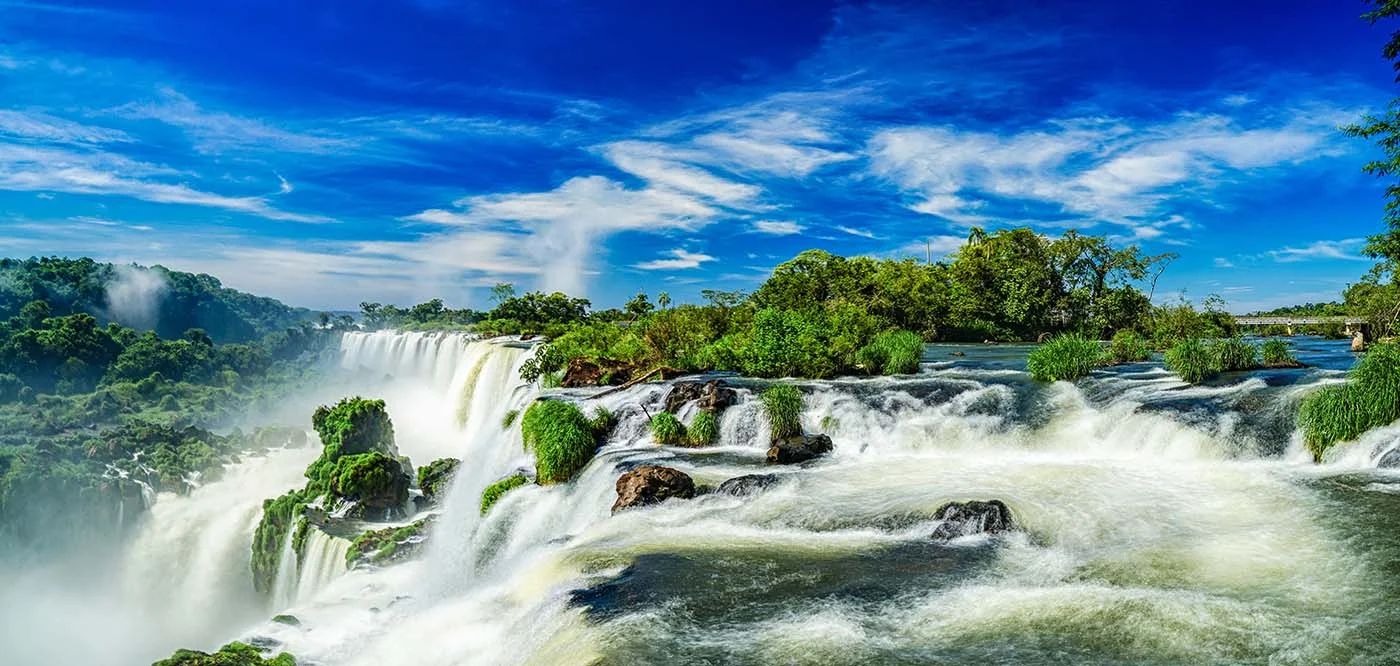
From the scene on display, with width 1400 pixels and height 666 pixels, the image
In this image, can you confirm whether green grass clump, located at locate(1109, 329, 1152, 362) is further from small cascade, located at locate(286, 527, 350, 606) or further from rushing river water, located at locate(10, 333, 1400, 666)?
small cascade, located at locate(286, 527, 350, 606)

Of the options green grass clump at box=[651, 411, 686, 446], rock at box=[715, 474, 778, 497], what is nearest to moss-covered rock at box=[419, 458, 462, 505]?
green grass clump at box=[651, 411, 686, 446]

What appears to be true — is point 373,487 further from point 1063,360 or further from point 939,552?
point 1063,360

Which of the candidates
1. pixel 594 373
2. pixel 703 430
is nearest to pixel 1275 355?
pixel 703 430

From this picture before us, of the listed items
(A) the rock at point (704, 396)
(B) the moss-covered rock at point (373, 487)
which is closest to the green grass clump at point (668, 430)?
(A) the rock at point (704, 396)

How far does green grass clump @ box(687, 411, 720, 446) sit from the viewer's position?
15.3 metres

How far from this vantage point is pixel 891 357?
2116 centimetres

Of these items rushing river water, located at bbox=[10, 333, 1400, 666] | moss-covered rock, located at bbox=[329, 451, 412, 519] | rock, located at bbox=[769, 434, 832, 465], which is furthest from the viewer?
moss-covered rock, located at bbox=[329, 451, 412, 519]

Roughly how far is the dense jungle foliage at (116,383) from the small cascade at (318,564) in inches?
481

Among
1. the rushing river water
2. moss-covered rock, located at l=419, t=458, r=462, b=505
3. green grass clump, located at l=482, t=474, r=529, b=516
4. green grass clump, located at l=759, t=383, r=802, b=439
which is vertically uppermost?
green grass clump, located at l=759, t=383, r=802, b=439

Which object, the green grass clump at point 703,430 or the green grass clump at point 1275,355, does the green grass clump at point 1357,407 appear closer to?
the green grass clump at point 1275,355

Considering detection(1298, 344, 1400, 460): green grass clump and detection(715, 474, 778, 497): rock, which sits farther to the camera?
detection(715, 474, 778, 497): rock

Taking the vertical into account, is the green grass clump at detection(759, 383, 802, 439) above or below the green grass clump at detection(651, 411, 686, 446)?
above

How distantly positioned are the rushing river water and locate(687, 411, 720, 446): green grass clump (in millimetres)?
349

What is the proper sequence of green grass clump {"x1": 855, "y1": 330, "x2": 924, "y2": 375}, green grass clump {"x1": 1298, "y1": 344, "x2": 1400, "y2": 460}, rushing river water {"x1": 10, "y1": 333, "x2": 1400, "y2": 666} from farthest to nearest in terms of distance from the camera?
green grass clump {"x1": 855, "y1": 330, "x2": 924, "y2": 375} < green grass clump {"x1": 1298, "y1": 344, "x2": 1400, "y2": 460} < rushing river water {"x1": 10, "y1": 333, "x2": 1400, "y2": 666}
